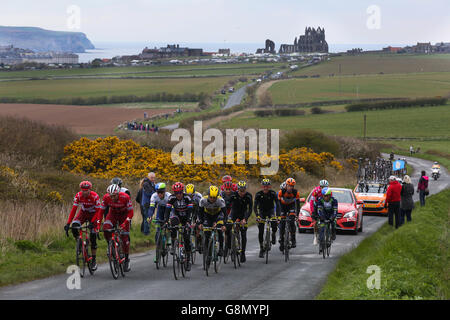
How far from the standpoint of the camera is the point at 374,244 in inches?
774

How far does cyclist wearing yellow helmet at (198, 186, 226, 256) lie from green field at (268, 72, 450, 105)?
105 m

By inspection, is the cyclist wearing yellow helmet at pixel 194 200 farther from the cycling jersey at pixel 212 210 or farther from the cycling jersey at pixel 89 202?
the cycling jersey at pixel 89 202

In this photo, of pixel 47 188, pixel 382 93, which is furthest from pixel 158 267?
pixel 382 93

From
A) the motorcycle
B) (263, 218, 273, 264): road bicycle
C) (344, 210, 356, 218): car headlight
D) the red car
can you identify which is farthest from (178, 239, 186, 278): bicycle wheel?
the motorcycle

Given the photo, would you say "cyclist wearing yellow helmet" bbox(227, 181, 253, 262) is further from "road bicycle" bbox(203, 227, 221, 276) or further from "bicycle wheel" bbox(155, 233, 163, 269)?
"bicycle wheel" bbox(155, 233, 163, 269)

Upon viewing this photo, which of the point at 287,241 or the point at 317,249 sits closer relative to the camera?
the point at 287,241

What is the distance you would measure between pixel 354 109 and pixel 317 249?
102945 millimetres

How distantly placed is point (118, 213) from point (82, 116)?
7288 centimetres

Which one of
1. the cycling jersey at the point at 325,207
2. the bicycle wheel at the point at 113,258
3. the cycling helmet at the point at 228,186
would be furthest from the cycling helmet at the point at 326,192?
the bicycle wheel at the point at 113,258

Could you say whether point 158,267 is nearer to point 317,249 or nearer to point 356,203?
point 317,249

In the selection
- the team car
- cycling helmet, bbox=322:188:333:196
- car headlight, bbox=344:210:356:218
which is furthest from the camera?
the team car

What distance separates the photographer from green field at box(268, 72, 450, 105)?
440 ft

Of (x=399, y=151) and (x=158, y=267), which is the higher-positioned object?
(x=158, y=267)

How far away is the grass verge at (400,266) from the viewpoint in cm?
1234
